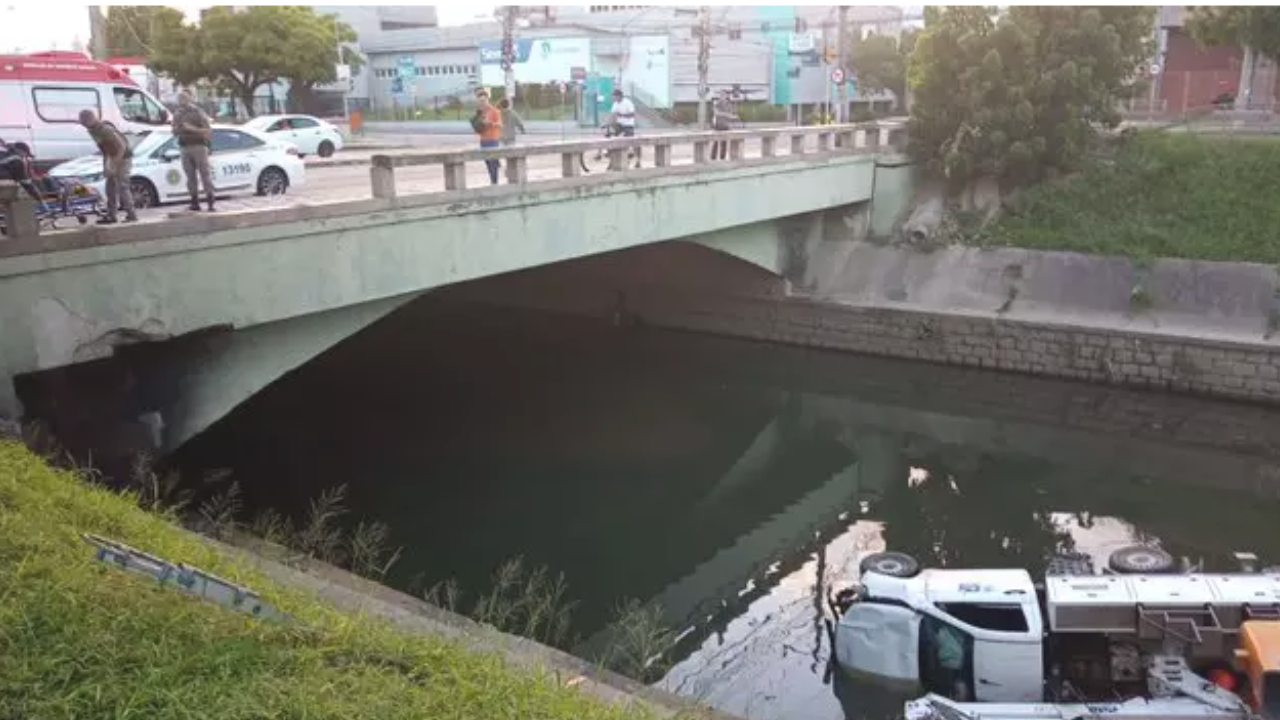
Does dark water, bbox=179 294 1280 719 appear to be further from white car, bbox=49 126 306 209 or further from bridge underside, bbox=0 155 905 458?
white car, bbox=49 126 306 209

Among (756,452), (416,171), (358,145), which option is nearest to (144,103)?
(416,171)

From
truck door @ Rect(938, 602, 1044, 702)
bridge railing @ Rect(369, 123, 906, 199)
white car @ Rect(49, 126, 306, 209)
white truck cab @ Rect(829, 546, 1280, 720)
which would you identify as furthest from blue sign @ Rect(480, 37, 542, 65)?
truck door @ Rect(938, 602, 1044, 702)

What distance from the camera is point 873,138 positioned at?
2330 centimetres

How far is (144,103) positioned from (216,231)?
10520mm

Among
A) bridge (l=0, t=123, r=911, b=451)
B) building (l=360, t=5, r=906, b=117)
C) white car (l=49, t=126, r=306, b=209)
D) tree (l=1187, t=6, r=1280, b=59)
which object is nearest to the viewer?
bridge (l=0, t=123, r=911, b=451)

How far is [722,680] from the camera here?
10133mm

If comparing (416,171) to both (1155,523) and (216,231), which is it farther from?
(1155,523)

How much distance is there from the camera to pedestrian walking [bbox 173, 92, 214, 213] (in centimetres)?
1170

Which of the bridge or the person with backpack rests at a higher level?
the person with backpack

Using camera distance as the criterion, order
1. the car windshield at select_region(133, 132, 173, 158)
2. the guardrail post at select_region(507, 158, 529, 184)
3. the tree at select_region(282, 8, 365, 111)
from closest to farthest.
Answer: the car windshield at select_region(133, 132, 173, 158), the guardrail post at select_region(507, 158, 529, 184), the tree at select_region(282, 8, 365, 111)

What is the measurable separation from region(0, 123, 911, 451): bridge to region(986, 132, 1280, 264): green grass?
7452 millimetres

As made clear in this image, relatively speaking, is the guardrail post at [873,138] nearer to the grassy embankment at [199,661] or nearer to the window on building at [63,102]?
the window on building at [63,102]

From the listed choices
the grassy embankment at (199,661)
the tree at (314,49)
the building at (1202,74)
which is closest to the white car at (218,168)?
the grassy embankment at (199,661)

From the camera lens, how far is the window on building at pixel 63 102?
1794cm
